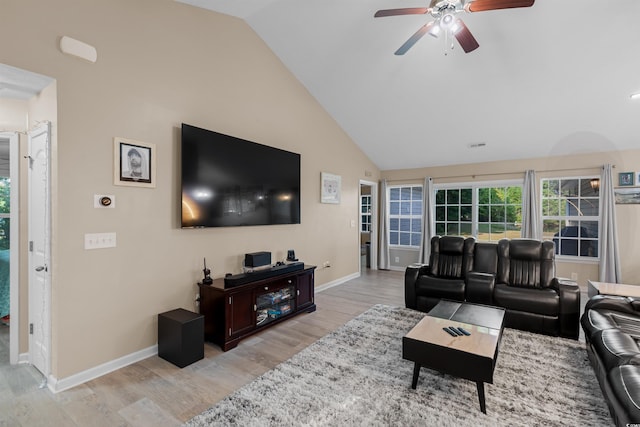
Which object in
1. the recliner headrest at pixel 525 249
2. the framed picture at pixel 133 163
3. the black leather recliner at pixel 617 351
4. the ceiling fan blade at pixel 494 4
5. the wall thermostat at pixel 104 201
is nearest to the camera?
the black leather recliner at pixel 617 351

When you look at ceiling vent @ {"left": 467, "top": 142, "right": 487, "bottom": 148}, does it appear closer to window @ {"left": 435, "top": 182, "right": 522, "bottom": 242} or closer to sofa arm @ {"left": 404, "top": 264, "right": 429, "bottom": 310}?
window @ {"left": 435, "top": 182, "right": 522, "bottom": 242}

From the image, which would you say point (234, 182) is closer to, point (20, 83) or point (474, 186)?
point (20, 83)

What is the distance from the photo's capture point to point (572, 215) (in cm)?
555

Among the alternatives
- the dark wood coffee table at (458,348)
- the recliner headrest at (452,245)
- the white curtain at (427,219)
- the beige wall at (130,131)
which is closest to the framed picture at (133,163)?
the beige wall at (130,131)

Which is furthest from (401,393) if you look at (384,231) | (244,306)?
(384,231)

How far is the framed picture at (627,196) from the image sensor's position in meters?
4.95

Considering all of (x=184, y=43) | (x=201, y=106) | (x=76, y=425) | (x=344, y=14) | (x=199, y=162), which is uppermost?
(x=344, y=14)

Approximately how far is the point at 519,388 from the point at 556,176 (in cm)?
473

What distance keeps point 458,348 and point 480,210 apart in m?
5.02

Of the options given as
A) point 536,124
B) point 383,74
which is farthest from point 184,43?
point 536,124

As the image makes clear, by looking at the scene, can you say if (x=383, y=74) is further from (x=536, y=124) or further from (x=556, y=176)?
(x=556, y=176)

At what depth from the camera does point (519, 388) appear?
7.58 feet

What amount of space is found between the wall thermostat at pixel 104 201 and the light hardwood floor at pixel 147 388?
141 centimetres

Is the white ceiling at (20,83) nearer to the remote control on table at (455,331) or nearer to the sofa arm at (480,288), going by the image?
the remote control on table at (455,331)
